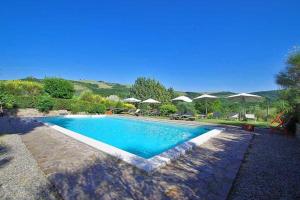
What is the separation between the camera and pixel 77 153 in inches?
199

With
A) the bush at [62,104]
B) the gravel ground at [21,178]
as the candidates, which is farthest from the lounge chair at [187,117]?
the gravel ground at [21,178]

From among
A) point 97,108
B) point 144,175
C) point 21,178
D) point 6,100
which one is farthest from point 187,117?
point 6,100

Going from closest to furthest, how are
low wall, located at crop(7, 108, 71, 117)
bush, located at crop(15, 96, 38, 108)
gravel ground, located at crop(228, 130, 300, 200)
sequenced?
gravel ground, located at crop(228, 130, 300, 200) < low wall, located at crop(7, 108, 71, 117) < bush, located at crop(15, 96, 38, 108)

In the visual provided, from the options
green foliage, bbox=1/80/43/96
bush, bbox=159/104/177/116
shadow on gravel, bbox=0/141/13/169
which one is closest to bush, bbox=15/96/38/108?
green foliage, bbox=1/80/43/96

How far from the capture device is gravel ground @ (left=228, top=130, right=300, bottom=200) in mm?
3078

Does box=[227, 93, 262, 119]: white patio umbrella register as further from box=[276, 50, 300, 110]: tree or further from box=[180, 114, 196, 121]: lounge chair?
box=[276, 50, 300, 110]: tree

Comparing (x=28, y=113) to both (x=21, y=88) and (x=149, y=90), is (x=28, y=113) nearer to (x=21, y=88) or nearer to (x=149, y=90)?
(x=21, y=88)

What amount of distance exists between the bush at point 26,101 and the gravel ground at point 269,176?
1816cm

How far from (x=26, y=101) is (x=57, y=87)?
22.5 feet

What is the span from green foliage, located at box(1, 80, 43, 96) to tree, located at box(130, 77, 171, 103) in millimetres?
18813

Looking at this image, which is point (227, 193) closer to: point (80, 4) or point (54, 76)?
point (80, 4)

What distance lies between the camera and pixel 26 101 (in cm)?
1723

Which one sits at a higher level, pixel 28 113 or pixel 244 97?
pixel 244 97

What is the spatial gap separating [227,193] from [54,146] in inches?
193
